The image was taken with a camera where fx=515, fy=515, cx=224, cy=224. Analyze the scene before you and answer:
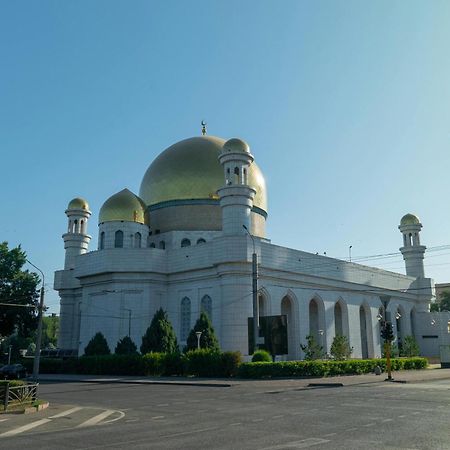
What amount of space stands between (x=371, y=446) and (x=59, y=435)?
670cm

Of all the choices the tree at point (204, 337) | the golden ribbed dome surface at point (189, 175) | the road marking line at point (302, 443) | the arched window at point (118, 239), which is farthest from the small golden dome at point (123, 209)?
the road marking line at point (302, 443)

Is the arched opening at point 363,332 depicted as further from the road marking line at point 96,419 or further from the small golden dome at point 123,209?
the road marking line at point 96,419

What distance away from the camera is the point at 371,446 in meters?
9.17

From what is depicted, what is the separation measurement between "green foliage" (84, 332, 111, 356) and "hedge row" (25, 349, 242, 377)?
1.74 m

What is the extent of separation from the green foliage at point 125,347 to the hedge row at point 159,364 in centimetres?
259

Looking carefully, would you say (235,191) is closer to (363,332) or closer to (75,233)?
(75,233)

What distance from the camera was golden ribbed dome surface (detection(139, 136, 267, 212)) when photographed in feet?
159

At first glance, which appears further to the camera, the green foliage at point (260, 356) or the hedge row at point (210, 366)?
the green foliage at point (260, 356)

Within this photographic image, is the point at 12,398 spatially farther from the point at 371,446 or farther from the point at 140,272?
the point at 140,272

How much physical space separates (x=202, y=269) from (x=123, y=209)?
9.66 m

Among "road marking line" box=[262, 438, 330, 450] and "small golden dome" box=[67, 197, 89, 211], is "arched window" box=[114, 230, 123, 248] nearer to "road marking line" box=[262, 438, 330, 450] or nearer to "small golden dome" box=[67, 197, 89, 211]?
"small golden dome" box=[67, 197, 89, 211]

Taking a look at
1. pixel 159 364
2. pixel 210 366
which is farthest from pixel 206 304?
pixel 210 366

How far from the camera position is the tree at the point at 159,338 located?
→ 37.2 meters

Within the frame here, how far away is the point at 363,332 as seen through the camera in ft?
176
